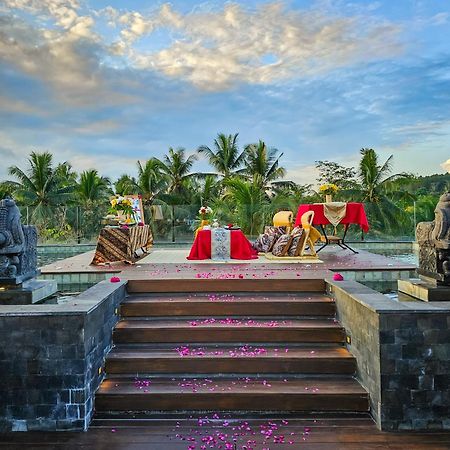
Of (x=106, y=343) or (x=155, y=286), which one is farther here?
(x=155, y=286)

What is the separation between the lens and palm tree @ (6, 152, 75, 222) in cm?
1525

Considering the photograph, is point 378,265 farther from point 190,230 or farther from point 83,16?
point 83,16

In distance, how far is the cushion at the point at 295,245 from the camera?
6.70m

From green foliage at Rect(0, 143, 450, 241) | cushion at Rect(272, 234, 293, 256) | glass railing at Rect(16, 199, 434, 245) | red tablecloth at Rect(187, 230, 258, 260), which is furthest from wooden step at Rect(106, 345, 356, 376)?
glass railing at Rect(16, 199, 434, 245)

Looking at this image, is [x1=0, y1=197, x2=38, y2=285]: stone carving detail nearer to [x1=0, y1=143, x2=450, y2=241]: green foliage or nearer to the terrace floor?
the terrace floor

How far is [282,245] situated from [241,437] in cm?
457

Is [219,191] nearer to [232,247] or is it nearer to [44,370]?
[232,247]

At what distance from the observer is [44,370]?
96.9 inches

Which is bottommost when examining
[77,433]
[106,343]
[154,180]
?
[77,433]

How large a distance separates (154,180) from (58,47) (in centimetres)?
664

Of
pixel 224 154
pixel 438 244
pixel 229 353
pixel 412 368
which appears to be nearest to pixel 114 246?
pixel 229 353

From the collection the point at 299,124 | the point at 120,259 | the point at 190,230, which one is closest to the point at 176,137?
the point at 299,124

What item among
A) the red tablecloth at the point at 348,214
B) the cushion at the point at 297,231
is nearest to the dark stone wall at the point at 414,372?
the cushion at the point at 297,231

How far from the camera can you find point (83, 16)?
10.1m
